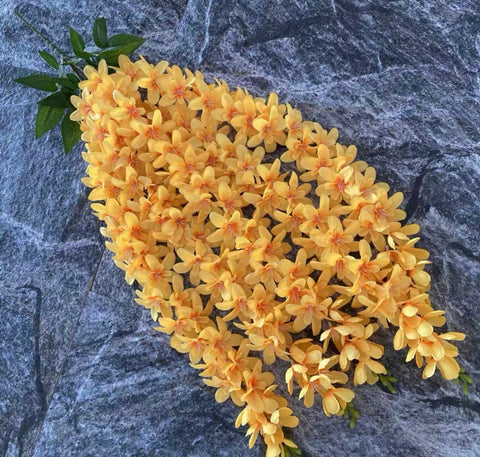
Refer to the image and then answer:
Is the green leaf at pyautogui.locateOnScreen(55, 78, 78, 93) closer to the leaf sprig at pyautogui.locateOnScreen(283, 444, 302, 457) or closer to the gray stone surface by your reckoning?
the gray stone surface

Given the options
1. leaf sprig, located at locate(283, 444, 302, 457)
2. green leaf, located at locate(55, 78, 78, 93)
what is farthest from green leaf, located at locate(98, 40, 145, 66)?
leaf sprig, located at locate(283, 444, 302, 457)

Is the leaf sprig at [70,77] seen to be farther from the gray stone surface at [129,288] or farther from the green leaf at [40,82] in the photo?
the gray stone surface at [129,288]

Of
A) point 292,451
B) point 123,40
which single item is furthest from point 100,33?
point 292,451

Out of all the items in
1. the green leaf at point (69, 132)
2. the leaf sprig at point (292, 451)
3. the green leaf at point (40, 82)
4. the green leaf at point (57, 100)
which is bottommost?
the leaf sprig at point (292, 451)

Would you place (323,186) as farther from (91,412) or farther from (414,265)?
(91,412)

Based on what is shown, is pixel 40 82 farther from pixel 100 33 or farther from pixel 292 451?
pixel 292 451

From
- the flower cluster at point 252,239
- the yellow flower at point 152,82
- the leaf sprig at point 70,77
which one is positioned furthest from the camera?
the leaf sprig at point 70,77

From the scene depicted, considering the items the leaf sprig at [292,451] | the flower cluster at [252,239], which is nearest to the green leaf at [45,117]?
the flower cluster at [252,239]
